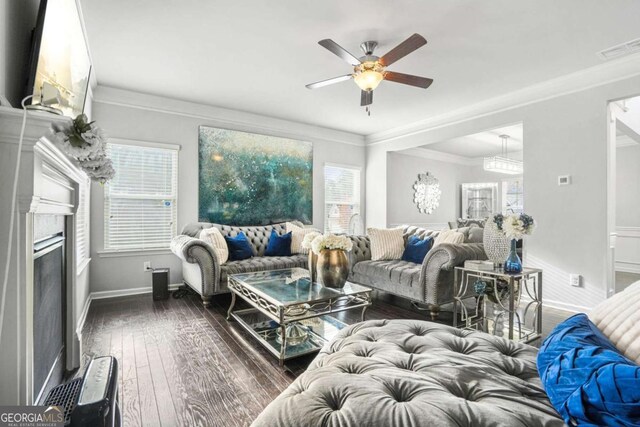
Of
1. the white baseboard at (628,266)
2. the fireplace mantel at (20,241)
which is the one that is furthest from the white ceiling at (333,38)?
the white baseboard at (628,266)

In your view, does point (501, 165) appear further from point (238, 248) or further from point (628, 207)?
point (238, 248)

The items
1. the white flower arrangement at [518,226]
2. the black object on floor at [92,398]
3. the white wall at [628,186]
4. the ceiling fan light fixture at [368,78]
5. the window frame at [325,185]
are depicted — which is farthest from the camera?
the white wall at [628,186]

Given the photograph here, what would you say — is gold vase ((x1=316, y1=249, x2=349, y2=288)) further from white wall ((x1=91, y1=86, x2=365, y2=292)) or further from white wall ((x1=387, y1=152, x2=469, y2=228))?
white wall ((x1=387, y1=152, x2=469, y2=228))

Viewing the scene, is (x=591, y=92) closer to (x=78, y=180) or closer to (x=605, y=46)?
(x=605, y=46)

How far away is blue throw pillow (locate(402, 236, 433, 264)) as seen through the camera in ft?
12.6

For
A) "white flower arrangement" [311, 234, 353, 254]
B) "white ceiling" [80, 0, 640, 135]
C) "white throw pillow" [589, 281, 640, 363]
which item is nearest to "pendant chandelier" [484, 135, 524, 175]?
"white ceiling" [80, 0, 640, 135]

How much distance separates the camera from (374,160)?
20.5 ft

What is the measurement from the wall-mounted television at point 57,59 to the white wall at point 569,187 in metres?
4.59

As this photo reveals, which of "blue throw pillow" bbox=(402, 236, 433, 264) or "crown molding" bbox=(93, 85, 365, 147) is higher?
"crown molding" bbox=(93, 85, 365, 147)

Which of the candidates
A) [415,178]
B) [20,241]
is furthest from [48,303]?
[415,178]

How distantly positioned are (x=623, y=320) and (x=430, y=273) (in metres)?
2.19

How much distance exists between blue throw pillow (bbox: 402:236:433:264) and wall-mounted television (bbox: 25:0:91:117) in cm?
350

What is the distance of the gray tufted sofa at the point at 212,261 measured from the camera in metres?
3.46

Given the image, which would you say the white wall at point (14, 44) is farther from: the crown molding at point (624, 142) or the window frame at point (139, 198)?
the crown molding at point (624, 142)
